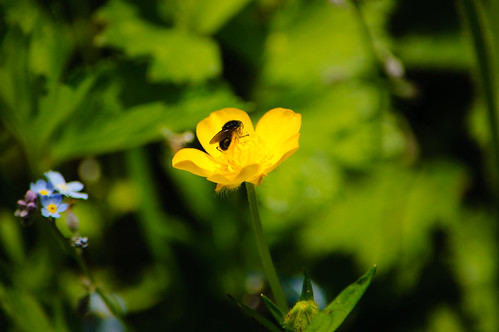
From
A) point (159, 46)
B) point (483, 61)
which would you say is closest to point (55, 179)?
point (159, 46)

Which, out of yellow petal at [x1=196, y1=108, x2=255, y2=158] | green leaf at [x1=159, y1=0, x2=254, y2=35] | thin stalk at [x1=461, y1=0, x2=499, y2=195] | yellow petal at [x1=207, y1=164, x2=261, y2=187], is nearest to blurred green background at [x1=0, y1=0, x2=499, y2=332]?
green leaf at [x1=159, y1=0, x2=254, y2=35]

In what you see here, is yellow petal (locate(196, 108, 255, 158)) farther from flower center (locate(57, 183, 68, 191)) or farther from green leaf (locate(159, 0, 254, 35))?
green leaf (locate(159, 0, 254, 35))

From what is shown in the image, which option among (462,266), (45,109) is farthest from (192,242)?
(462,266)

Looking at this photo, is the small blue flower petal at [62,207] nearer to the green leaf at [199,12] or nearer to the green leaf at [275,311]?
the green leaf at [275,311]

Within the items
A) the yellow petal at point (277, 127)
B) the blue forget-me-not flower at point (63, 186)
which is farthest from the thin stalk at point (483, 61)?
the blue forget-me-not flower at point (63, 186)

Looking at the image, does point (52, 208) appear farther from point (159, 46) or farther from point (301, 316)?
point (159, 46)

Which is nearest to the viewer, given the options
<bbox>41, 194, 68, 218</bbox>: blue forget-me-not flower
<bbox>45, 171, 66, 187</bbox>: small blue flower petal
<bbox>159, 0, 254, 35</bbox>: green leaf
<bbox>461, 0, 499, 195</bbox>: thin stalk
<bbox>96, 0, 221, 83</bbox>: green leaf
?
<bbox>41, 194, 68, 218</bbox>: blue forget-me-not flower
